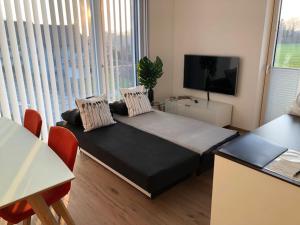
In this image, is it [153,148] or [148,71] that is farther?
[148,71]

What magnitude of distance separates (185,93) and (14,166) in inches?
153

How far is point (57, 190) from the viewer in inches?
67.3

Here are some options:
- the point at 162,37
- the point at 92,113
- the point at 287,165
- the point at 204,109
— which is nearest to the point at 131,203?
the point at 92,113

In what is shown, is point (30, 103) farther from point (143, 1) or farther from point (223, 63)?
point (223, 63)

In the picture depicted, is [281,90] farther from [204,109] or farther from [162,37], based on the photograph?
[162,37]

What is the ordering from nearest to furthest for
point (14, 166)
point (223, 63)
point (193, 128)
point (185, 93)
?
point (14, 166) → point (193, 128) → point (223, 63) → point (185, 93)

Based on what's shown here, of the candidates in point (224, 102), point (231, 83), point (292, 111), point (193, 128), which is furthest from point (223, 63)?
point (292, 111)

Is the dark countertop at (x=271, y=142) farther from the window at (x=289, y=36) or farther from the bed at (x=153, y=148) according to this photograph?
the window at (x=289, y=36)

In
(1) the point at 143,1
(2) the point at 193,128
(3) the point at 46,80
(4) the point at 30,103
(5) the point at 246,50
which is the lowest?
(2) the point at 193,128

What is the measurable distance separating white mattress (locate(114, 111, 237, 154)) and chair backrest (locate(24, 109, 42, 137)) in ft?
4.54

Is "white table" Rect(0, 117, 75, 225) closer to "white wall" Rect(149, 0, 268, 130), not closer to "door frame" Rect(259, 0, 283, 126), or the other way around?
"white wall" Rect(149, 0, 268, 130)

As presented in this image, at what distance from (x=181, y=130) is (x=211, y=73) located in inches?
62.7

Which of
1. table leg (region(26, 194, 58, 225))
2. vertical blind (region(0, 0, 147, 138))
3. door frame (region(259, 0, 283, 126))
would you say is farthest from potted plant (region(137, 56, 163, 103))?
table leg (region(26, 194, 58, 225))

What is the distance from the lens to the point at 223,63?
13.3ft
